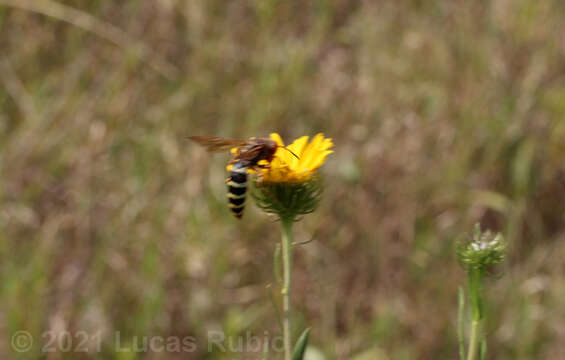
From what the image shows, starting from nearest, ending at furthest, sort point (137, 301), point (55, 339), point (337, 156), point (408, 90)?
1. point (55, 339)
2. point (137, 301)
3. point (337, 156)
4. point (408, 90)

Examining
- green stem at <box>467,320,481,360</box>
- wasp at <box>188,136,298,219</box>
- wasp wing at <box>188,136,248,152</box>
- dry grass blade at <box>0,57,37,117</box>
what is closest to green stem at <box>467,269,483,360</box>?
green stem at <box>467,320,481,360</box>

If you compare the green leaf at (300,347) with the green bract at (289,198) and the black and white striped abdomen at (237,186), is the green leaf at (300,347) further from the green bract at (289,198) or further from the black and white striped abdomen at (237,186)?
the black and white striped abdomen at (237,186)

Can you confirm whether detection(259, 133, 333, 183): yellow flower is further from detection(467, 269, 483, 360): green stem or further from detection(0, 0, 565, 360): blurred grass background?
detection(0, 0, 565, 360): blurred grass background

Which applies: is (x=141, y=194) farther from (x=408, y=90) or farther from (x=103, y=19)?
(x=408, y=90)

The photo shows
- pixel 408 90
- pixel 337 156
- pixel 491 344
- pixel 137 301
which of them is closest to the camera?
pixel 137 301

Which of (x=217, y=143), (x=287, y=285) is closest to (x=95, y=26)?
(x=217, y=143)

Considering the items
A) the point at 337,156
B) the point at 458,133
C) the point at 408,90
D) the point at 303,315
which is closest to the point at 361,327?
the point at 303,315

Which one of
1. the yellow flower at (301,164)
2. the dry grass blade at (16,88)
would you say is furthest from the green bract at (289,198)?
the dry grass blade at (16,88)
